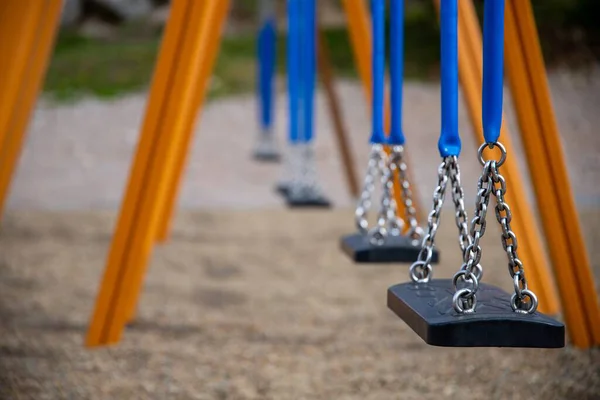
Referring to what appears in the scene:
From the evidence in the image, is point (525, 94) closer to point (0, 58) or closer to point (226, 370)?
point (226, 370)

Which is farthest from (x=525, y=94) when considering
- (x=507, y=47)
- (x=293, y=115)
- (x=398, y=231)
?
(x=293, y=115)

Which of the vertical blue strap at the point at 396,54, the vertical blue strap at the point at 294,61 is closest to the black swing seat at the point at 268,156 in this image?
the vertical blue strap at the point at 294,61

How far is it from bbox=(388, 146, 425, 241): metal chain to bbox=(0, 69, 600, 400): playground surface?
0.45m

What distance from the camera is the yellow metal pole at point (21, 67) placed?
2.49m

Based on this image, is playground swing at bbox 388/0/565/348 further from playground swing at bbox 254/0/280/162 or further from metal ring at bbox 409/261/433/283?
playground swing at bbox 254/0/280/162

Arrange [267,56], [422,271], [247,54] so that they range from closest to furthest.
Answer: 1. [422,271]
2. [267,56]
3. [247,54]

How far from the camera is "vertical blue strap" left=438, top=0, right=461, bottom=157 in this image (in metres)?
1.53

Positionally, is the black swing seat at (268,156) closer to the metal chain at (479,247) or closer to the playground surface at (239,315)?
the playground surface at (239,315)

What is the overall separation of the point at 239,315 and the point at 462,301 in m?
1.77

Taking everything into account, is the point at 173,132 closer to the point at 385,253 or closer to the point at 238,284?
the point at 385,253

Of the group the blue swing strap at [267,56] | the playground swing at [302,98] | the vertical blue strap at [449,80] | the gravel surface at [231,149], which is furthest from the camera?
the gravel surface at [231,149]

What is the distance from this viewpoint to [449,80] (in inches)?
61.1

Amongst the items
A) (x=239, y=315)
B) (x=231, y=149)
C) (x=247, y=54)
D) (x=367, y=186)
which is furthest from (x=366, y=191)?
(x=247, y=54)

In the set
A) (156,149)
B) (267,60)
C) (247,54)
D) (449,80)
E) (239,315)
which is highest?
(247,54)
